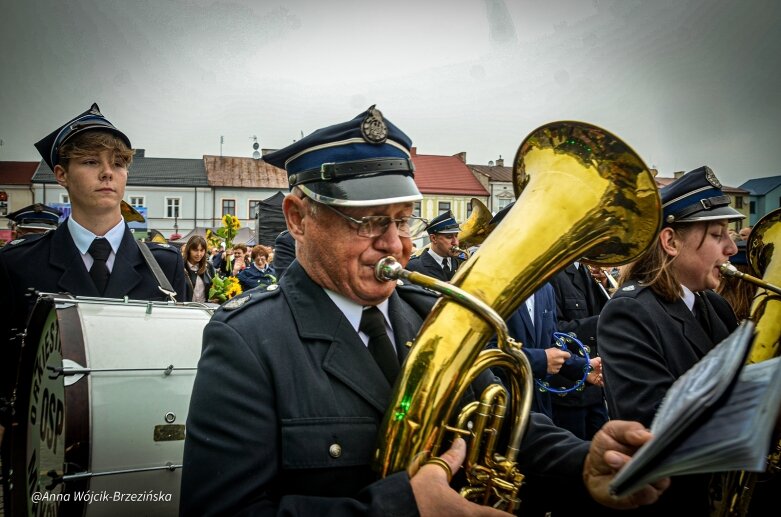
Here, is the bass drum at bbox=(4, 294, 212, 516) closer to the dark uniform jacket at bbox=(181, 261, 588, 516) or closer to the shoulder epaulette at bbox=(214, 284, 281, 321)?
the shoulder epaulette at bbox=(214, 284, 281, 321)

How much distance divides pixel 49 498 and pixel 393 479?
5.75ft

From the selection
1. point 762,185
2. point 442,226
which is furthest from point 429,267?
point 762,185

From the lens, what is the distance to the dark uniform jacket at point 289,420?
1.35 meters

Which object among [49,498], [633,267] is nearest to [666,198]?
[633,267]

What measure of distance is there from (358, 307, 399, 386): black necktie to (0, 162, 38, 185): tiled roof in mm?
61347

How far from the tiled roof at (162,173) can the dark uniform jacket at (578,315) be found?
148 ft

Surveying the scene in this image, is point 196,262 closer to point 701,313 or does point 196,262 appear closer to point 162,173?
point 701,313

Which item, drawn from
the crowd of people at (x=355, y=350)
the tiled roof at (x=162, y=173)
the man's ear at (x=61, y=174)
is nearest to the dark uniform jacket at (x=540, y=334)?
the crowd of people at (x=355, y=350)

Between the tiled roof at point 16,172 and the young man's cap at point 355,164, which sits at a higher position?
the tiled roof at point 16,172

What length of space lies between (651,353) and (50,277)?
10.5ft

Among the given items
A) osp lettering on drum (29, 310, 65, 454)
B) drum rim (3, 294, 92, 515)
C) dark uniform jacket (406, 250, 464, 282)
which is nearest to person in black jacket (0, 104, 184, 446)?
drum rim (3, 294, 92, 515)

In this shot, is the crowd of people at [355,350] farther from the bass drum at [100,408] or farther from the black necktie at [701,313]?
the bass drum at [100,408]

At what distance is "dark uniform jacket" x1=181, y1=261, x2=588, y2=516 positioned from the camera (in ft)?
4.42

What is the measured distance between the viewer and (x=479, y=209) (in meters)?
8.42
